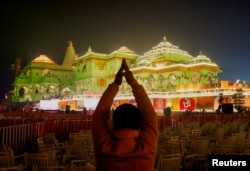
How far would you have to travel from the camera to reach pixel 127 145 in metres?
2.35

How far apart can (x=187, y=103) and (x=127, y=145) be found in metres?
39.7

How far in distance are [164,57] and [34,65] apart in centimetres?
3842

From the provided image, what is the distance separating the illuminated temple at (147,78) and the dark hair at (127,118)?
36.3 meters

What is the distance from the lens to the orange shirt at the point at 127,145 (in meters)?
2.34

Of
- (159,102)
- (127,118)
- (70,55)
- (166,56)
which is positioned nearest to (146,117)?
(127,118)

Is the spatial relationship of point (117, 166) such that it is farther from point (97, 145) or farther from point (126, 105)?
point (126, 105)

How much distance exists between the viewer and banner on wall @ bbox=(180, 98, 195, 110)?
40.6 meters

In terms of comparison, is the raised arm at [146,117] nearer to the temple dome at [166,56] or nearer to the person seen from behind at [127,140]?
the person seen from behind at [127,140]

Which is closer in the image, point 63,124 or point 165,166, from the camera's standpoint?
point 165,166

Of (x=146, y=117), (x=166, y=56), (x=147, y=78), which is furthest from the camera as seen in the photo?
(x=166, y=56)

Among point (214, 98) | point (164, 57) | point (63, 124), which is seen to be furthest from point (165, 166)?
point (164, 57)

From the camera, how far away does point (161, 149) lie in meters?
6.31

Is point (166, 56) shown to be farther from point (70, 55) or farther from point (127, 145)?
point (127, 145)

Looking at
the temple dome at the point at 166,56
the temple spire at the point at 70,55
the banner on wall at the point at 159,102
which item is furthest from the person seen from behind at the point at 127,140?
the temple spire at the point at 70,55
